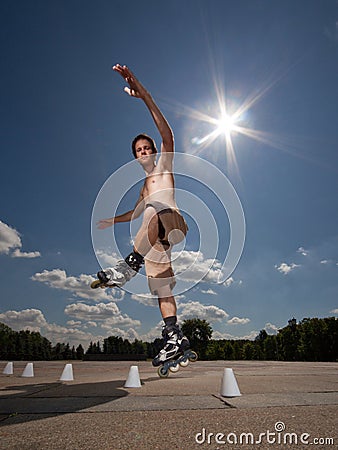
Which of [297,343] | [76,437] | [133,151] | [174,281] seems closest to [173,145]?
[133,151]

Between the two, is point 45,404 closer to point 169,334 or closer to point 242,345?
point 169,334

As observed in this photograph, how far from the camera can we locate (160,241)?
381cm

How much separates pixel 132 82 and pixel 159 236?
5.46ft

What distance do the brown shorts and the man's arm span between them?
2.43 ft

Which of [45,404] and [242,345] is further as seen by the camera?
[242,345]

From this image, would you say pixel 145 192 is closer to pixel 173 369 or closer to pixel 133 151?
pixel 133 151

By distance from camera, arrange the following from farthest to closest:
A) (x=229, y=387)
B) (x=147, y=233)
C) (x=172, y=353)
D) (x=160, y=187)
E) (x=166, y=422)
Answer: (x=160, y=187), (x=147, y=233), (x=172, y=353), (x=229, y=387), (x=166, y=422)

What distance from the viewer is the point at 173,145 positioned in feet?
13.2

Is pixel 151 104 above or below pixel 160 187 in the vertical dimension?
above

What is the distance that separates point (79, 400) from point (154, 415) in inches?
35.4

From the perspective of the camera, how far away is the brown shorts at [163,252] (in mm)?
3688

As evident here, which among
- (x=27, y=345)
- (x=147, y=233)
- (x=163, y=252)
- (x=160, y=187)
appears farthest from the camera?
(x=27, y=345)

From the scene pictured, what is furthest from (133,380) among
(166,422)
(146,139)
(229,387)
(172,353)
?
(146,139)

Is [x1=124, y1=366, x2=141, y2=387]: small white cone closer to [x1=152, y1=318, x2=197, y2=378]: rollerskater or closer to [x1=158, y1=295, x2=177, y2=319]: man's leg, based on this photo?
[x1=152, y1=318, x2=197, y2=378]: rollerskater
